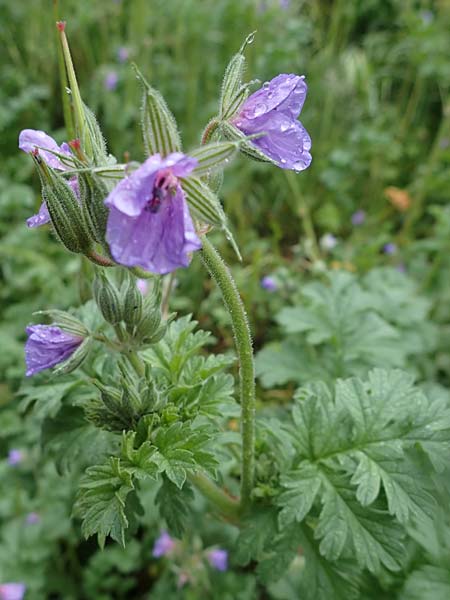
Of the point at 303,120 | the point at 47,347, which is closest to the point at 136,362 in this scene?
the point at 47,347

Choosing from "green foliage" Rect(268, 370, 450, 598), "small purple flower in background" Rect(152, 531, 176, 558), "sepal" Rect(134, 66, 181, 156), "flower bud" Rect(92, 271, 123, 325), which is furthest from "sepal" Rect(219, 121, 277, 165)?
"small purple flower in background" Rect(152, 531, 176, 558)

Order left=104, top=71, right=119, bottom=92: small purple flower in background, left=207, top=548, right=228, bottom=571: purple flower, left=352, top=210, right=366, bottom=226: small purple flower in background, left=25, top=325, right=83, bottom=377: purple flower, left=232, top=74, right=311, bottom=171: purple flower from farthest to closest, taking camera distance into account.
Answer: left=104, top=71, right=119, bottom=92: small purple flower in background, left=352, top=210, right=366, bottom=226: small purple flower in background, left=207, top=548, right=228, bottom=571: purple flower, left=25, top=325, right=83, bottom=377: purple flower, left=232, top=74, right=311, bottom=171: purple flower

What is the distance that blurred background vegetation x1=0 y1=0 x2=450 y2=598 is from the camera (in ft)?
11.0

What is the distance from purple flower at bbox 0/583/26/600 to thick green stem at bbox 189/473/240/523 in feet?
3.78

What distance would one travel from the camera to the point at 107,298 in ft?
4.35

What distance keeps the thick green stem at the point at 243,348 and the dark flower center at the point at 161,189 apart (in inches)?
7.0

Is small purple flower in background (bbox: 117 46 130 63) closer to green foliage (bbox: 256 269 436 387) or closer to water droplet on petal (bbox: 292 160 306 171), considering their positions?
green foliage (bbox: 256 269 436 387)

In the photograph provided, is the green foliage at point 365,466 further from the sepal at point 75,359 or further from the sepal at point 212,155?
the sepal at point 212,155

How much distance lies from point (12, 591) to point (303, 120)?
12.3 feet

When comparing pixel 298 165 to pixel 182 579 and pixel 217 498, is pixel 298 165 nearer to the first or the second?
pixel 217 498

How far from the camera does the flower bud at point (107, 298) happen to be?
4.34ft

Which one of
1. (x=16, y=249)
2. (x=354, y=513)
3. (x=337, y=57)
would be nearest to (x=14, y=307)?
(x=16, y=249)

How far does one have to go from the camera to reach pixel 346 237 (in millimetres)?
4359

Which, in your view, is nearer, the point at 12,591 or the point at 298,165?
the point at 298,165
